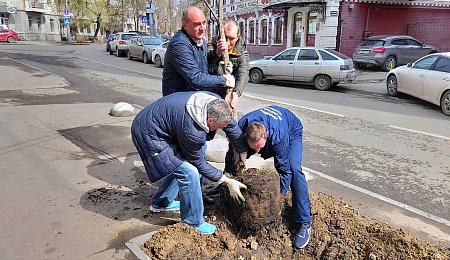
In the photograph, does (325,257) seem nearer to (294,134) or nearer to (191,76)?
(294,134)

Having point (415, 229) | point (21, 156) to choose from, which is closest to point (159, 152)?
point (415, 229)

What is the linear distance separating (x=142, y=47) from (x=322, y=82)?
1208cm

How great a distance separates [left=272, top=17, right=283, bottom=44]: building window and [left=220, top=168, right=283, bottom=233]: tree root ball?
23.2 m

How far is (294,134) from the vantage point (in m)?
3.23

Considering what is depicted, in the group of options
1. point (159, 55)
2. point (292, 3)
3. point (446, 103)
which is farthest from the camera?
point (292, 3)

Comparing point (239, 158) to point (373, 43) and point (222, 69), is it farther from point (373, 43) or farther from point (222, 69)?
point (373, 43)

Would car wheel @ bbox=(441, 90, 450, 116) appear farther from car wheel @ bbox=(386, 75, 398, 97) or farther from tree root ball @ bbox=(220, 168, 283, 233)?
tree root ball @ bbox=(220, 168, 283, 233)

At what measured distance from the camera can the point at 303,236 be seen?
3.21 metres

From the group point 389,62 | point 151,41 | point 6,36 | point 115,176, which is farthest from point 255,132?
point 6,36

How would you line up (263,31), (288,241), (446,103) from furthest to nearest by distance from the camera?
(263,31) < (446,103) < (288,241)

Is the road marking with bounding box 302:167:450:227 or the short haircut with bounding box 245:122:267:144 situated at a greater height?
the short haircut with bounding box 245:122:267:144

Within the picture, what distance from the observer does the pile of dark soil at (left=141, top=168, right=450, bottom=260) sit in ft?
9.74

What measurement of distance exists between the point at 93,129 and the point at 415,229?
5701 mm

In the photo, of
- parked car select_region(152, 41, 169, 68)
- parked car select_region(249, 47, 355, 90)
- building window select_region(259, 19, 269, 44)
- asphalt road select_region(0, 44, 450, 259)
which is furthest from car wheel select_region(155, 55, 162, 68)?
building window select_region(259, 19, 269, 44)
